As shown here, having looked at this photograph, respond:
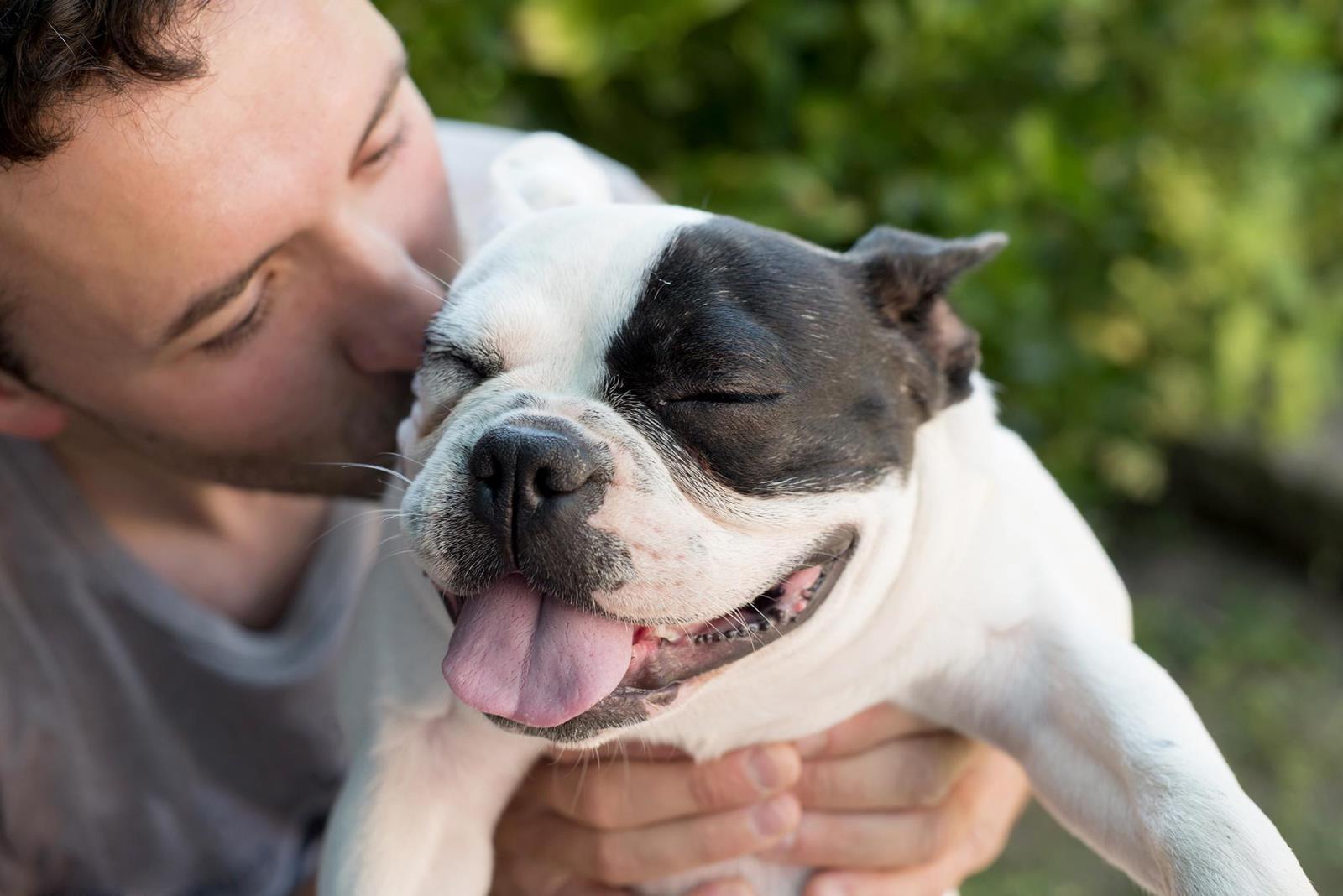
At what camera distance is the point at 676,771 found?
1.82m

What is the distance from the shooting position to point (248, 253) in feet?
5.42

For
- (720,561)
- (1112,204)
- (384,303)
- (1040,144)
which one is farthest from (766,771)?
(1112,204)

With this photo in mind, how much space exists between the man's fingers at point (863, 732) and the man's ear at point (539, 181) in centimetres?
82

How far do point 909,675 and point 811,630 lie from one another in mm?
212

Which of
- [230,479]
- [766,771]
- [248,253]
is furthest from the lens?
[230,479]

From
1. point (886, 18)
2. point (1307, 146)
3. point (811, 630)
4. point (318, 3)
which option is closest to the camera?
point (811, 630)

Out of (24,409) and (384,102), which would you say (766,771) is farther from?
(24,409)

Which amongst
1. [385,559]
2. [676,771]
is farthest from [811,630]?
[385,559]

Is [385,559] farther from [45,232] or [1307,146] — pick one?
[1307,146]

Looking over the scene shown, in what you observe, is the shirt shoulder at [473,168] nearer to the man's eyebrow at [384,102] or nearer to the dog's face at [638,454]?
the man's eyebrow at [384,102]

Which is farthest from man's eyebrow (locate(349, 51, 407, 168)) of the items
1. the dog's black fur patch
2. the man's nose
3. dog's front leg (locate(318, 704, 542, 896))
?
dog's front leg (locate(318, 704, 542, 896))

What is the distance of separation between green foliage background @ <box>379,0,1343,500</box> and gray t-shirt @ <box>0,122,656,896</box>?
0.95m

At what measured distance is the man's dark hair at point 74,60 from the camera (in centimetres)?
153

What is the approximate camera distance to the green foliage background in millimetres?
3076
